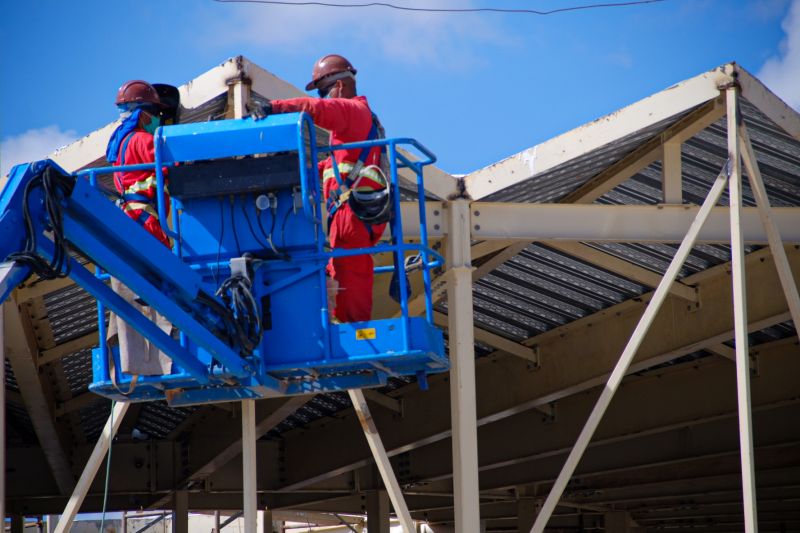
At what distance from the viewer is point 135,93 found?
9797 millimetres

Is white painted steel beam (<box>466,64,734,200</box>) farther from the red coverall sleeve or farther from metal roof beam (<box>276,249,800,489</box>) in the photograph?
metal roof beam (<box>276,249,800,489</box>)

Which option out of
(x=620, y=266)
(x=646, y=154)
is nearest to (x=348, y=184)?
(x=646, y=154)

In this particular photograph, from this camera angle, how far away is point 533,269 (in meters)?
14.3

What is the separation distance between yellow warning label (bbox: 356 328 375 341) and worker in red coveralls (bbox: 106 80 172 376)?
54.5 inches

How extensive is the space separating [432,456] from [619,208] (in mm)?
10565

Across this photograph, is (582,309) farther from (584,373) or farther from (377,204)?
(377,204)

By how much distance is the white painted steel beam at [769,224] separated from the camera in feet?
35.9

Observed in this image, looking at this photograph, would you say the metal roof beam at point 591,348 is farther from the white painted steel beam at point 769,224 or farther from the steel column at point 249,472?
the steel column at point 249,472

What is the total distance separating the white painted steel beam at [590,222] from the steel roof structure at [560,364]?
19 millimetres

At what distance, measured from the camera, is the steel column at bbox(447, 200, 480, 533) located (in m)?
10.6

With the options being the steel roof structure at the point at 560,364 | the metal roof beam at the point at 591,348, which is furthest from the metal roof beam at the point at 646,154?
the metal roof beam at the point at 591,348

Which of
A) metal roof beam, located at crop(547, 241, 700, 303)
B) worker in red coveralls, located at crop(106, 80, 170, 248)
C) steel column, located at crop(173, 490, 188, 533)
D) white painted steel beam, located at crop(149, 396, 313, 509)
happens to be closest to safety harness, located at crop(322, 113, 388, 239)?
worker in red coveralls, located at crop(106, 80, 170, 248)

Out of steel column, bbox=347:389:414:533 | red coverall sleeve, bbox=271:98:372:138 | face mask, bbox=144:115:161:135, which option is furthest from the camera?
steel column, bbox=347:389:414:533

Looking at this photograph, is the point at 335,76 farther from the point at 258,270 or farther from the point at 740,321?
the point at 740,321
